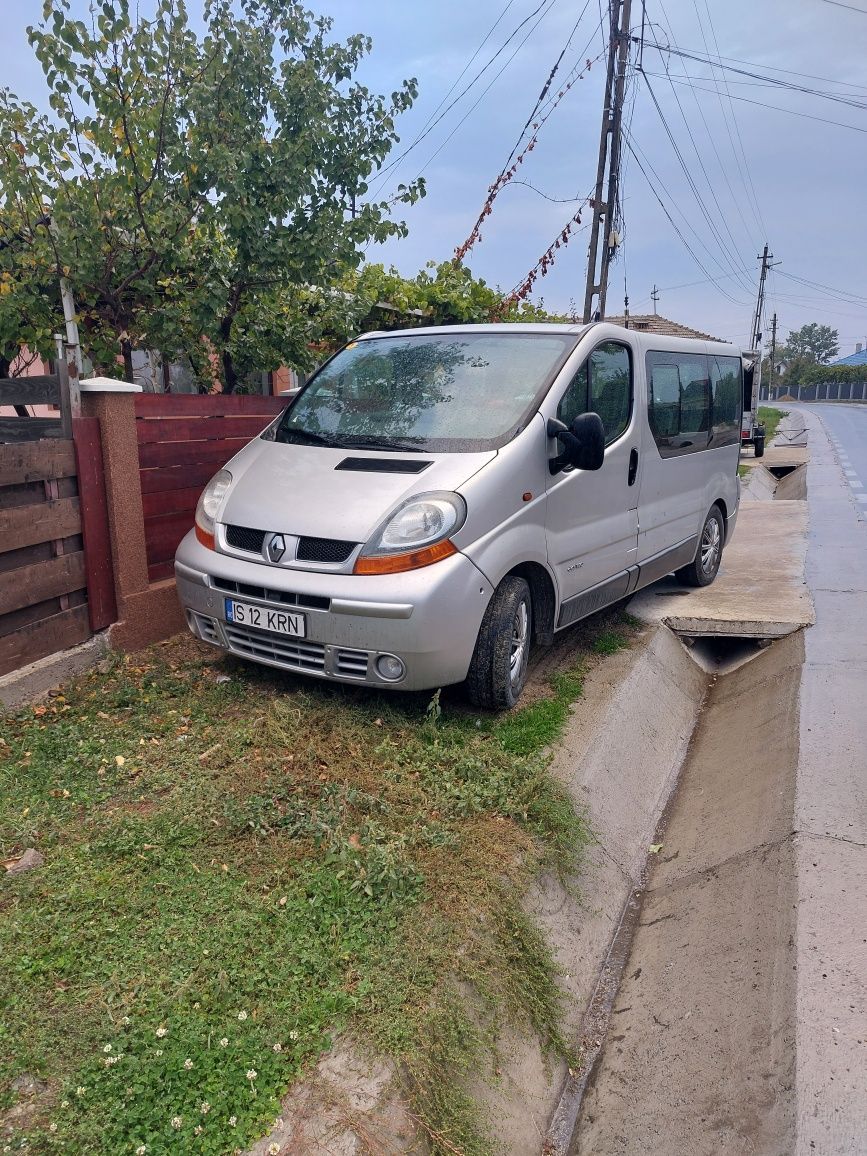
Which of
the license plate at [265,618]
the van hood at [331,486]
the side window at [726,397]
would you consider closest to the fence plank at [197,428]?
the van hood at [331,486]

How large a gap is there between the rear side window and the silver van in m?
0.10

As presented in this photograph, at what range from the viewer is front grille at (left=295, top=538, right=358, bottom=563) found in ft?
12.8

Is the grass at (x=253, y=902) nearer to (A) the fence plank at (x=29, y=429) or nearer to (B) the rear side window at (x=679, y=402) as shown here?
(A) the fence plank at (x=29, y=429)

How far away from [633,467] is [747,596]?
7.31ft

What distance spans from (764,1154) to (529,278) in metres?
11.5

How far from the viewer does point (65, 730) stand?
13.3 ft

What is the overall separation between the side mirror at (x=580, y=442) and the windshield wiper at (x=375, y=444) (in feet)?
2.46

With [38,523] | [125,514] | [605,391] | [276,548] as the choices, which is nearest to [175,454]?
[125,514]

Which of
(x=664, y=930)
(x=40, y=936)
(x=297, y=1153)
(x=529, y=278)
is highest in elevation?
(x=529, y=278)

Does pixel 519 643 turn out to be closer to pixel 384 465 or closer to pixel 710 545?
pixel 384 465

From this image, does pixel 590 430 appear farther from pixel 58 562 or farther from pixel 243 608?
pixel 58 562

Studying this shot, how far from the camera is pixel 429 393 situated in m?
4.71

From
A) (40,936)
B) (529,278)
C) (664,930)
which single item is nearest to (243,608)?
(40,936)

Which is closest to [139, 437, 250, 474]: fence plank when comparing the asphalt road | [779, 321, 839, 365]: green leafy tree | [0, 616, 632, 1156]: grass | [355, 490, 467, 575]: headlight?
[0, 616, 632, 1156]: grass
